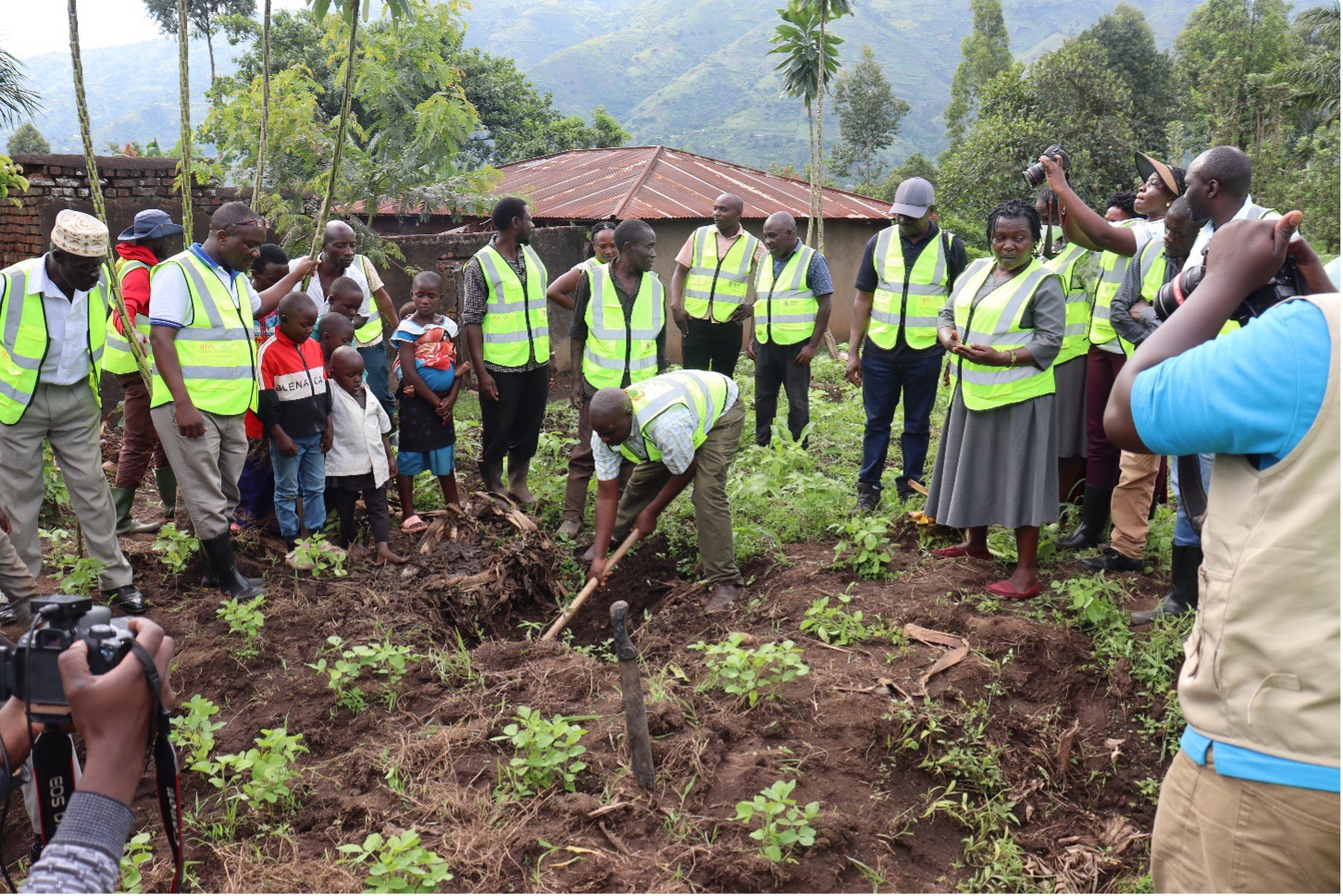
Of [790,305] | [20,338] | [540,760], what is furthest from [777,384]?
[20,338]

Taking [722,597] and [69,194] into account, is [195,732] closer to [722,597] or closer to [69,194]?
[722,597]

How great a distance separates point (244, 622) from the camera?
4516 millimetres

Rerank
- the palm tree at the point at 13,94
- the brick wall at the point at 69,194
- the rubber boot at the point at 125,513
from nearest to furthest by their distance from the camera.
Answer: the rubber boot at the point at 125,513
the brick wall at the point at 69,194
the palm tree at the point at 13,94

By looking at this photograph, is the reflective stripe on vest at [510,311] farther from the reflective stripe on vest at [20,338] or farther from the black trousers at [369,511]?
the reflective stripe on vest at [20,338]

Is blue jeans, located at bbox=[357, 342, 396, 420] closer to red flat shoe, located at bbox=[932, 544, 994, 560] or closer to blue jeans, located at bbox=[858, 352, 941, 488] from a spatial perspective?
blue jeans, located at bbox=[858, 352, 941, 488]

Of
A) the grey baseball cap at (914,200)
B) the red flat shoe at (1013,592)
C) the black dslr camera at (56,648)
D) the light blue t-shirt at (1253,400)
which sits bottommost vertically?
the red flat shoe at (1013,592)

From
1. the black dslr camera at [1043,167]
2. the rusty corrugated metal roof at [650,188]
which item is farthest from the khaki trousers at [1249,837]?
the rusty corrugated metal roof at [650,188]

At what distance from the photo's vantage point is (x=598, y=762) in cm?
338

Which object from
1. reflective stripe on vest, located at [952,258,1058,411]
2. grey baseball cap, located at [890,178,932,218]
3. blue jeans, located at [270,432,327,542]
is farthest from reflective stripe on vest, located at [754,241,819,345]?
blue jeans, located at [270,432,327,542]

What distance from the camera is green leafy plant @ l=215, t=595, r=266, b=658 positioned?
4.34m

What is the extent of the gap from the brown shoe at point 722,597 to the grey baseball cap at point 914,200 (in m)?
2.48

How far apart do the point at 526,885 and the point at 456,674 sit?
1.45 m

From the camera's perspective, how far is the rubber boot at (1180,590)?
4.34m

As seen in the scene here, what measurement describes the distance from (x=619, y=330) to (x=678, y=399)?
1396 millimetres
